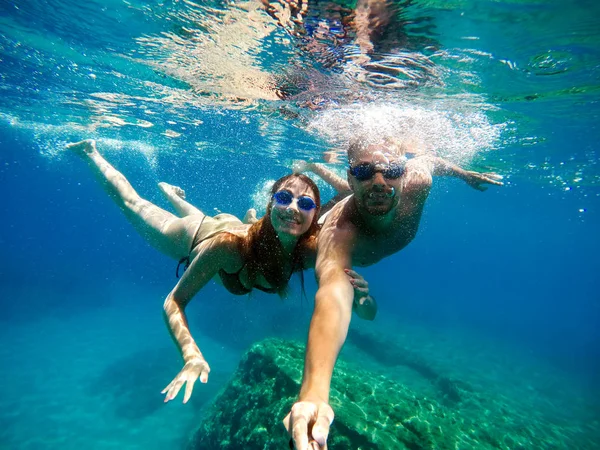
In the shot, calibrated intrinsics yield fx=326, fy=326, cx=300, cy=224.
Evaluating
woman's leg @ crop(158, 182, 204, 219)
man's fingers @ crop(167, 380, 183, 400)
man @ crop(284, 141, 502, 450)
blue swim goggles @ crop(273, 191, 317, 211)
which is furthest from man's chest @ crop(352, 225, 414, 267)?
woman's leg @ crop(158, 182, 204, 219)

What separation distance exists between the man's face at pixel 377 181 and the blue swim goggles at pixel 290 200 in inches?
24.8

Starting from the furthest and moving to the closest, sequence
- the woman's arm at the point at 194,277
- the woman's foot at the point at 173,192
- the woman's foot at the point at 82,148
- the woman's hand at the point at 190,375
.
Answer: the woman's foot at the point at 82,148
the woman's foot at the point at 173,192
the woman's arm at the point at 194,277
the woman's hand at the point at 190,375

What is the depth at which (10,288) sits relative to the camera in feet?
104

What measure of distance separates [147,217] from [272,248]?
409cm

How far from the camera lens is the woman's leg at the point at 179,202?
7.44m

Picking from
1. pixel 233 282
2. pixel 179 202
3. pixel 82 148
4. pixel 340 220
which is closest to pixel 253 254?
pixel 233 282

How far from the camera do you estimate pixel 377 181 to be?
4043 mm

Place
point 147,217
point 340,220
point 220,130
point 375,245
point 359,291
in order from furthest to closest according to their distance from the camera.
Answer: point 220,130 → point 147,217 → point 375,245 → point 340,220 → point 359,291

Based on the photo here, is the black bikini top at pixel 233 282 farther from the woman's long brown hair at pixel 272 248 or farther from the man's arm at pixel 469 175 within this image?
the man's arm at pixel 469 175

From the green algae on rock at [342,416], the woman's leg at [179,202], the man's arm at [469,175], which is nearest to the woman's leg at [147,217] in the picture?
the woman's leg at [179,202]

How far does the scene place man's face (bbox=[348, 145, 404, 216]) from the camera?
4.07 m

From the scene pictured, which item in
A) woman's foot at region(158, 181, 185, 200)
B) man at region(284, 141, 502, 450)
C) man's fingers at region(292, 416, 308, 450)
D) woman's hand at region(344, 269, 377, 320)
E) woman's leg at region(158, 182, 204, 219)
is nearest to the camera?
man's fingers at region(292, 416, 308, 450)

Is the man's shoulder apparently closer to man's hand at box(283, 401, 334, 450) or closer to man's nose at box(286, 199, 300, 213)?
man's nose at box(286, 199, 300, 213)

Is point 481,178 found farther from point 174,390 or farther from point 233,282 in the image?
point 174,390
